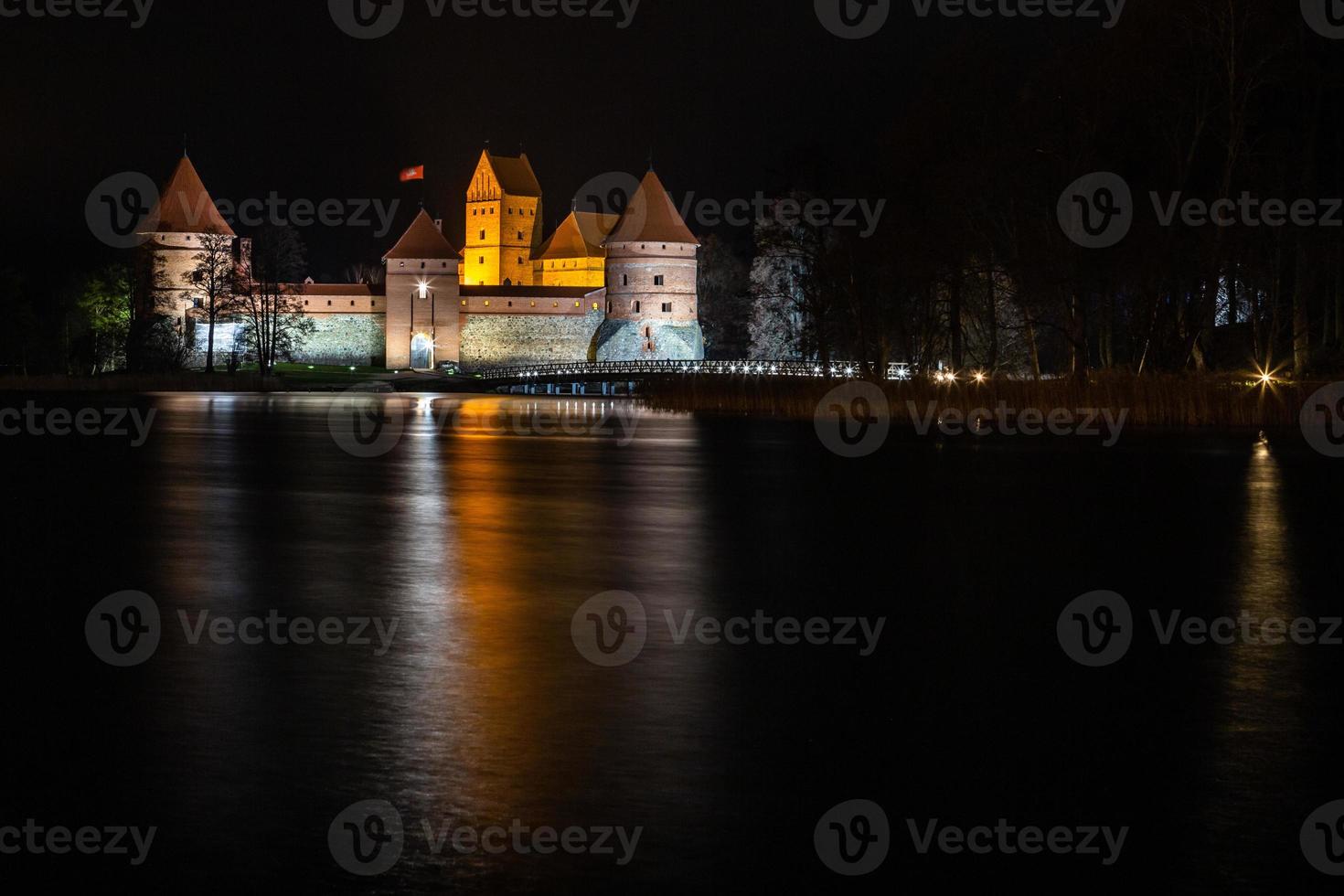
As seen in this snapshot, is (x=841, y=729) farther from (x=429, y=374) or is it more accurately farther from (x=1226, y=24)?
(x=429, y=374)

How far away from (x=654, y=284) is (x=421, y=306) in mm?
10512

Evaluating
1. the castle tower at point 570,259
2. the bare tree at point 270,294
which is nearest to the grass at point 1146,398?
the bare tree at point 270,294

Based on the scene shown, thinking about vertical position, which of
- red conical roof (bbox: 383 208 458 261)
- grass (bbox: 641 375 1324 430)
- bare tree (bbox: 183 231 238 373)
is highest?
red conical roof (bbox: 383 208 458 261)

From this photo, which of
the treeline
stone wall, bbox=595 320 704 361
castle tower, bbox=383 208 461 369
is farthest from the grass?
castle tower, bbox=383 208 461 369

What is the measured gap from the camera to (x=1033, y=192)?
1086 inches

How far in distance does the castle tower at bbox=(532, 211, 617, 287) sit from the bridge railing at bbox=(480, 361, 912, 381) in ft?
79.7

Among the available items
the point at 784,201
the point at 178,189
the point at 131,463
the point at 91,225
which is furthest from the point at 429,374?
the point at 131,463

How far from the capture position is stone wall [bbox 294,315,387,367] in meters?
69.2

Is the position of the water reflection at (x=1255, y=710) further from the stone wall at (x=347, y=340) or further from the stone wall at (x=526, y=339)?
the stone wall at (x=347, y=340)

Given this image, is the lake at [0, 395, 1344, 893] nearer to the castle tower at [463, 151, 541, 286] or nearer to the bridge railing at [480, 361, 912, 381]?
the bridge railing at [480, 361, 912, 381]

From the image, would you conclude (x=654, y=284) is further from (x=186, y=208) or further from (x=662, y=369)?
(x=186, y=208)

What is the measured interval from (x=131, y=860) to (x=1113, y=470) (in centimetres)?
1487

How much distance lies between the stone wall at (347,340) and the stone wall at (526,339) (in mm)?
3712

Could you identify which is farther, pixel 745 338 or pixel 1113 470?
pixel 745 338
